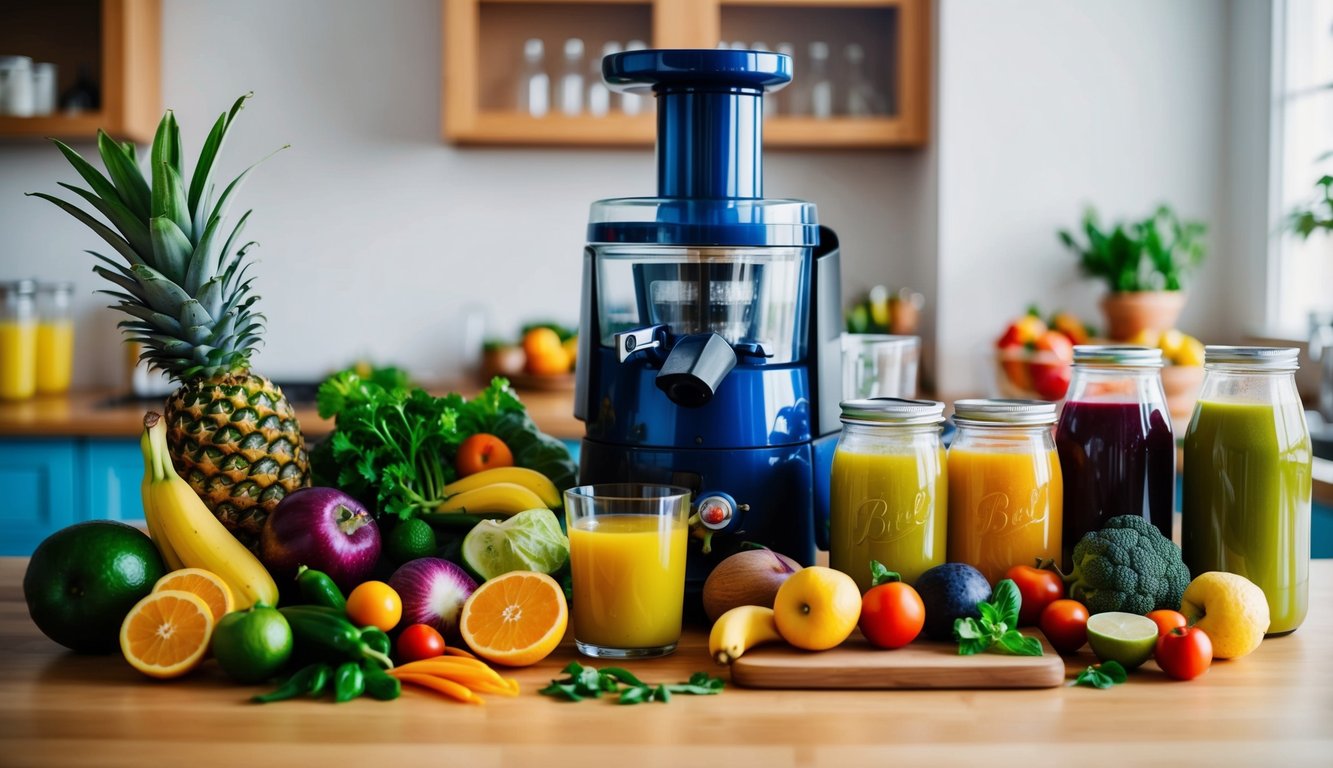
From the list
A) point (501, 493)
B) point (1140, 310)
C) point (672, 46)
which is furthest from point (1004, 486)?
point (672, 46)

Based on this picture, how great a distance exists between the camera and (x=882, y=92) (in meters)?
3.77

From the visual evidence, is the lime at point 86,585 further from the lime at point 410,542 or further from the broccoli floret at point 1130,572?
the broccoli floret at point 1130,572

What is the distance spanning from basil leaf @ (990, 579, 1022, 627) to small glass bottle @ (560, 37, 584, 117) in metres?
2.64

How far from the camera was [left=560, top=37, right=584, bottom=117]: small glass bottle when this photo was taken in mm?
3584

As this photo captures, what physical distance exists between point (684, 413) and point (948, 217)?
2.41 meters

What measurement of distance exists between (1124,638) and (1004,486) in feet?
0.65

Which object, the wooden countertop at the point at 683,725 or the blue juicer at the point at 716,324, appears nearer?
the wooden countertop at the point at 683,725

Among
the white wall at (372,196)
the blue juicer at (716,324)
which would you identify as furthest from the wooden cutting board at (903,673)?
the white wall at (372,196)

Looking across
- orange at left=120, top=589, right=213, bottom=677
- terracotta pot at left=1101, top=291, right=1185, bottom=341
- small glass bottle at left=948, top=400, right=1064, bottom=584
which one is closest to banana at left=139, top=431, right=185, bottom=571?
orange at left=120, top=589, right=213, bottom=677

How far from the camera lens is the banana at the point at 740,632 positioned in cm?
112

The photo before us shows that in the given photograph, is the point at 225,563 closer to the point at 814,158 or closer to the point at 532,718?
the point at 532,718

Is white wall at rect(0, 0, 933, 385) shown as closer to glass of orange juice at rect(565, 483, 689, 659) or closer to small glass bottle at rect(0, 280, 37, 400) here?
small glass bottle at rect(0, 280, 37, 400)

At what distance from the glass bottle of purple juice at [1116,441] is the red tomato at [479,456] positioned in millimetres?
698

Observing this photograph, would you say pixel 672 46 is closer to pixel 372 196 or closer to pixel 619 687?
pixel 372 196
